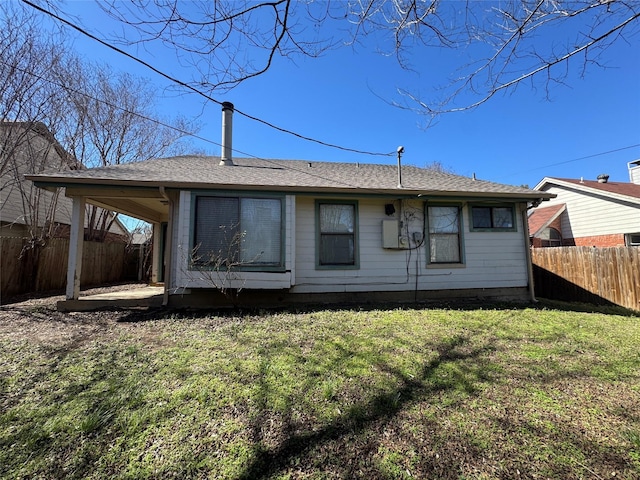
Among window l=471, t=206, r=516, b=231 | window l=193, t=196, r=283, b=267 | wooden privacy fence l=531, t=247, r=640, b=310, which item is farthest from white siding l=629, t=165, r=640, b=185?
window l=193, t=196, r=283, b=267

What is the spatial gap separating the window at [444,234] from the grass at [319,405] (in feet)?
9.39

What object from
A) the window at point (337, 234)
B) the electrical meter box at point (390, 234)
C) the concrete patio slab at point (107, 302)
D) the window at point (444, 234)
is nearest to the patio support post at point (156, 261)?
the concrete patio slab at point (107, 302)

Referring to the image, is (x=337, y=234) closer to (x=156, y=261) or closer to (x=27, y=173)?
(x=156, y=261)

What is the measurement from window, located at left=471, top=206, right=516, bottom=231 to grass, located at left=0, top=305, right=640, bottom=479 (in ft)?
11.0

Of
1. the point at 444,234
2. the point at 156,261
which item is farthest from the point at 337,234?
the point at 156,261

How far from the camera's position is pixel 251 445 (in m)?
2.15

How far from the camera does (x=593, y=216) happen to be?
41.7 feet

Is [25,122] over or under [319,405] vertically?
over

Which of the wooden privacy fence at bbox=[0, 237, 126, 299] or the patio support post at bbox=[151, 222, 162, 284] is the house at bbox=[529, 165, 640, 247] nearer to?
the patio support post at bbox=[151, 222, 162, 284]

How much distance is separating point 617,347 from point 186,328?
20.2 ft

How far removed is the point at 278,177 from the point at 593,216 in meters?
13.7

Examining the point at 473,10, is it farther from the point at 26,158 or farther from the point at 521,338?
the point at 26,158

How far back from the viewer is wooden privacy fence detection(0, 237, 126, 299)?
7.52m

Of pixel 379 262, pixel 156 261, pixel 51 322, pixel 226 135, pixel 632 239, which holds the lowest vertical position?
pixel 51 322
